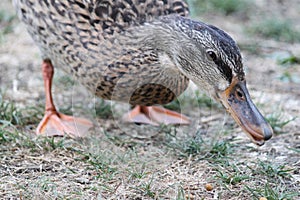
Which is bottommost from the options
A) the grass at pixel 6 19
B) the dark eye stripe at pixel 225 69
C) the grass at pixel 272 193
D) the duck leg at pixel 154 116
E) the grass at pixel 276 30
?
the grass at pixel 276 30

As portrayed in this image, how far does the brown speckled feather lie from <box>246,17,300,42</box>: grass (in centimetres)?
262

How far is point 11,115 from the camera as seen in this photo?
479cm

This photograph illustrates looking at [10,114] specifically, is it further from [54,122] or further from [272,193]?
[272,193]

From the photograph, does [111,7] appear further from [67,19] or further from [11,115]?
[11,115]

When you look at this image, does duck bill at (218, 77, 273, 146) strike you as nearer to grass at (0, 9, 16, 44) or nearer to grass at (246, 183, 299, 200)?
grass at (246, 183, 299, 200)

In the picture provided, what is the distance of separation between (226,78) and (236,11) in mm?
3997

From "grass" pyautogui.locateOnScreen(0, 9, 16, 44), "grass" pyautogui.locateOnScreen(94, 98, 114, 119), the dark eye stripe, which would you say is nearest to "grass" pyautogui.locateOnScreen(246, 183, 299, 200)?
the dark eye stripe

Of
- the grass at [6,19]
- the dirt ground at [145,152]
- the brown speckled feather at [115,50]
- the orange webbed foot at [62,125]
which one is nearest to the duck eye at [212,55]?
the brown speckled feather at [115,50]

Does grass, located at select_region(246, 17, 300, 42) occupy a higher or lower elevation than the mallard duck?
lower

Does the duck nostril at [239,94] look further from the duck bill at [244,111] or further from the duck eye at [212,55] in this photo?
the duck eye at [212,55]

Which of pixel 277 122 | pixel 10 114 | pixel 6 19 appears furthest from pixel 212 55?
pixel 6 19

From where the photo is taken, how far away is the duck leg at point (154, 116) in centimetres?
514

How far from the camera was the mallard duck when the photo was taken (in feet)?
13.2

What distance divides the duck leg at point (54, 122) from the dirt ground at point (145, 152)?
89mm
